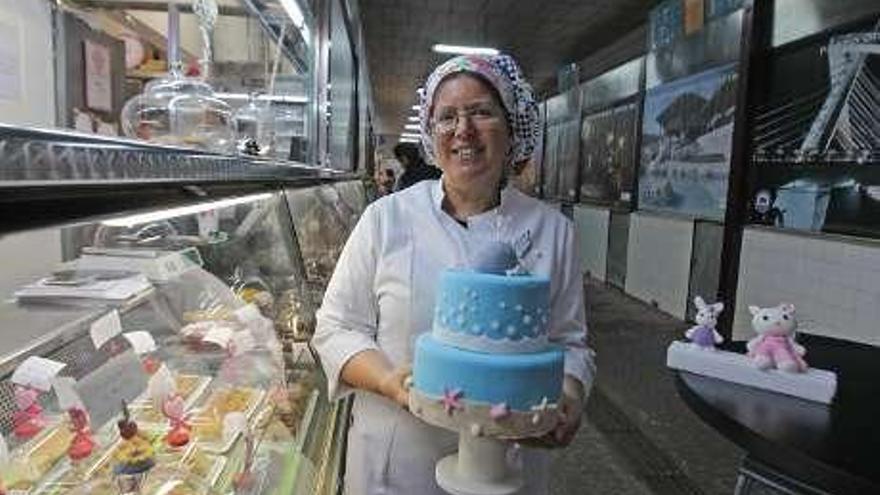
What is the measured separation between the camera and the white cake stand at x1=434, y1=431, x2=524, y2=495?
42.6 inches

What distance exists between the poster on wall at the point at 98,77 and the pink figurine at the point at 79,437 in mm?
1727

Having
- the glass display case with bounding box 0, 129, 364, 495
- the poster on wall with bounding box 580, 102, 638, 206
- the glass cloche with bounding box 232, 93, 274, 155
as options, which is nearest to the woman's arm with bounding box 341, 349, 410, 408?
the glass display case with bounding box 0, 129, 364, 495

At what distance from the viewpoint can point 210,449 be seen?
1.55 m

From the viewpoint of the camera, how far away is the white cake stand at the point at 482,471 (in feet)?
3.55

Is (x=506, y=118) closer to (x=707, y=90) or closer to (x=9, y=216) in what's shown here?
(x=9, y=216)

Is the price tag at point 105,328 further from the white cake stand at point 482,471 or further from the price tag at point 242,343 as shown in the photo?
the white cake stand at point 482,471

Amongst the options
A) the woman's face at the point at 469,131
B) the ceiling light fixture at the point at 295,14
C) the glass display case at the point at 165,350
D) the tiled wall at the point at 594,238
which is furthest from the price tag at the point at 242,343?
the tiled wall at the point at 594,238

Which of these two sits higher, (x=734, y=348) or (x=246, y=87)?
(x=246, y=87)

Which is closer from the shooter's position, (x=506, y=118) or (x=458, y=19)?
(x=506, y=118)

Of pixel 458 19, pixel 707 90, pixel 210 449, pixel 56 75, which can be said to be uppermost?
pixel 458 19

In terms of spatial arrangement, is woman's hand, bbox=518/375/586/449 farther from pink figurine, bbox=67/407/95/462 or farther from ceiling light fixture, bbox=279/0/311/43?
ceiling light fixture, bbox=279/0/311/43

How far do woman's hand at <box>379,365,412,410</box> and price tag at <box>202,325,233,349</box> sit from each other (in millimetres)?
689

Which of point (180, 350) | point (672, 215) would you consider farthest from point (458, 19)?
point (180, 350)

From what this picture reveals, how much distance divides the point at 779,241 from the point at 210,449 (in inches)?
195
